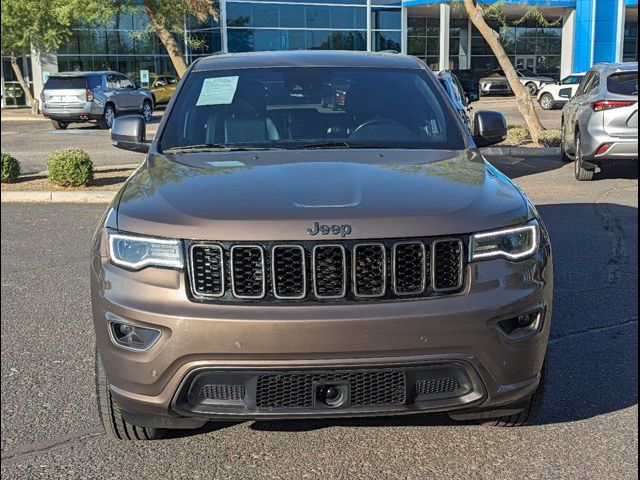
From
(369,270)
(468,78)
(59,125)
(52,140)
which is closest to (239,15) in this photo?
(468,78)

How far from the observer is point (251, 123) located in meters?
4.50

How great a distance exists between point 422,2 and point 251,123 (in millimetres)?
43609

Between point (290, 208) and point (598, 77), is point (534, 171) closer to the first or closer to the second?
point (598, 77)

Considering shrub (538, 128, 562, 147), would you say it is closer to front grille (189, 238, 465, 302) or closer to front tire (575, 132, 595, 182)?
front tire (575, 132, 595, 182)

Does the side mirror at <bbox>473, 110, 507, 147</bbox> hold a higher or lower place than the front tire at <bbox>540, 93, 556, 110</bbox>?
higher

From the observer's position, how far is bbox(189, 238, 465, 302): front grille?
2.99 m

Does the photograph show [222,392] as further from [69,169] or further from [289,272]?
[69,169]

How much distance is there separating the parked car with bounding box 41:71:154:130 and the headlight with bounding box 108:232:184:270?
76.7 ft

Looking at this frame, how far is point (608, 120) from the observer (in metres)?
11.0

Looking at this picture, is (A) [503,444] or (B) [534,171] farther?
(B) [534,171]

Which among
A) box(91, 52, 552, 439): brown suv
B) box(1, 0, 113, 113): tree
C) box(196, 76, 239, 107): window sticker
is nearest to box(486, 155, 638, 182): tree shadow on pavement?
box(196, 76, 239, 107): window sticker

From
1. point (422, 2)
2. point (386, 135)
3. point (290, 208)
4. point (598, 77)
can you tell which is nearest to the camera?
point (290, 208)

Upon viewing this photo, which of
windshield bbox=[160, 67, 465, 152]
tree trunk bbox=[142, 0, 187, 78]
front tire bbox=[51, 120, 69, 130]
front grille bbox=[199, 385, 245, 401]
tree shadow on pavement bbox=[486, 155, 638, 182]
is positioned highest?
tree trunk bbox=[142, 0, 187, 78]

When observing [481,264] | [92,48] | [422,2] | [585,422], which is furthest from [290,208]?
A: [422,2]
